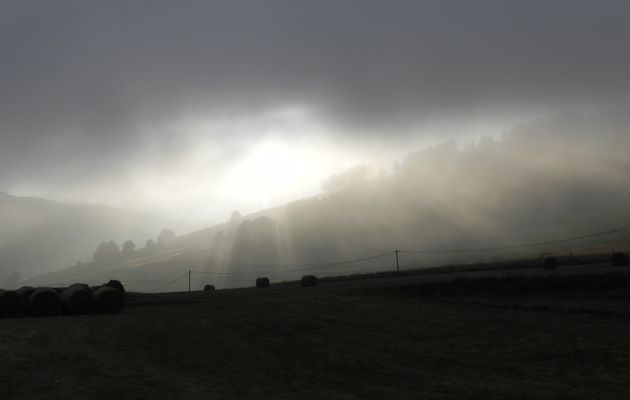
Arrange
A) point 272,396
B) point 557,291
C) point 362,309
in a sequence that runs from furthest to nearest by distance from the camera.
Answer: point 557,291, point 362,309, point 272,396

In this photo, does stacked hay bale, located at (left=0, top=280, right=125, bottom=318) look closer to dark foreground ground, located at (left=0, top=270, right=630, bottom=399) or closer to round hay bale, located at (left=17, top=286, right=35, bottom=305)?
round hay bale, located at (left=17, top=286, right=35, bottom=305)

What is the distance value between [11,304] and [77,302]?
4.69m

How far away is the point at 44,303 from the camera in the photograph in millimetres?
32344

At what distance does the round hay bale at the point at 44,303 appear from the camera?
32.2 m

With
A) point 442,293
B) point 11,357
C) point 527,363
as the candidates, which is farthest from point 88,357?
point 442,293

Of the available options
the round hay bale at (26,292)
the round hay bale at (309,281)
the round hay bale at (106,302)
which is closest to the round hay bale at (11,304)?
the round hay bale at (26,292)

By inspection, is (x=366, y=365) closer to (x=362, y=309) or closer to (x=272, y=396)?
(x=272, y=396)

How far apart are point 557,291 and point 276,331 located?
22.7m

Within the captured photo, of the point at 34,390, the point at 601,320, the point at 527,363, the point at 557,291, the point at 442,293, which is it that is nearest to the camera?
the point at 34,390

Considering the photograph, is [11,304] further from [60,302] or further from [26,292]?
[60,302]

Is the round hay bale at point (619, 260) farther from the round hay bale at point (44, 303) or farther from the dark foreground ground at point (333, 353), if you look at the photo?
the round hay bale at point (44, 303)

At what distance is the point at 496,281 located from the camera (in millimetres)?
37344

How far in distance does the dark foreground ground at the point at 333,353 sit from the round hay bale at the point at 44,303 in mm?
4994

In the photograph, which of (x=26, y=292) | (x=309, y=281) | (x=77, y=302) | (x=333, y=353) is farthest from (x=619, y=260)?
(x=26, y=292)
